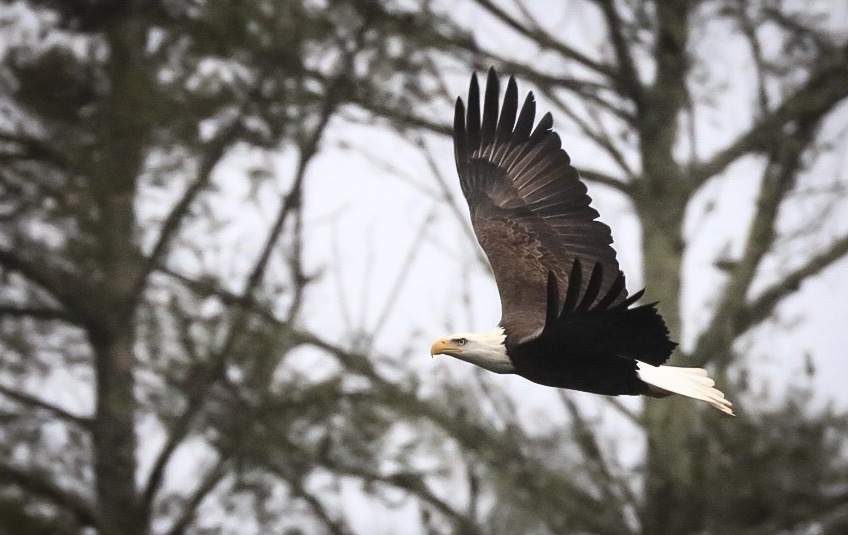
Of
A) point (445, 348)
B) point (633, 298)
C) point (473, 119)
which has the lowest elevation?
point (633, 298)

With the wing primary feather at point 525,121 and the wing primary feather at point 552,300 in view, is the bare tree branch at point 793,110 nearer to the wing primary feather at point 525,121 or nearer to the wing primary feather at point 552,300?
the wing primary feather at point 525,121

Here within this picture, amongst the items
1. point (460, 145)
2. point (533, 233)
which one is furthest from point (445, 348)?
point (460, 145)

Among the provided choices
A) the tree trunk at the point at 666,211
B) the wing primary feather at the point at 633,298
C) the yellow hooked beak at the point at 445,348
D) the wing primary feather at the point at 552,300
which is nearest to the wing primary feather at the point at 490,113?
the yellow hooked beak at the point at 445,348

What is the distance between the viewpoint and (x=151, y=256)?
914 centimetres

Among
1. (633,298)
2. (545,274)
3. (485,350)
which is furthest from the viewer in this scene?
(545,274)

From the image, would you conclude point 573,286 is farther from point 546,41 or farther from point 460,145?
point 546,41

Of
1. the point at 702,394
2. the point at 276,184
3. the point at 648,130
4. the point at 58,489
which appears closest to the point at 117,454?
the point at 58,489

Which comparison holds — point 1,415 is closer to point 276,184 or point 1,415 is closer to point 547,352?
point 276,184

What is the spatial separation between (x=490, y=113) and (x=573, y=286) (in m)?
1.79

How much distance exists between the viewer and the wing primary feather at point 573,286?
479 centimetres

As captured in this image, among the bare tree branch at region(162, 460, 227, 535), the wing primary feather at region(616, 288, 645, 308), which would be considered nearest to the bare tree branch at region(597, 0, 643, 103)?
the bare tree branch at region(162, 460, 227, 535)

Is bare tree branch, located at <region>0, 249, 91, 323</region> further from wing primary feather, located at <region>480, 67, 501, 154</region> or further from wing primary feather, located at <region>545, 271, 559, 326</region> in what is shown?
wing primary feather, located at <region>545, 271, 559, 326</region>

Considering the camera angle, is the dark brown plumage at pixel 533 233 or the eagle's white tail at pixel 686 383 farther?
the eagle's white tail at pixel 686 383

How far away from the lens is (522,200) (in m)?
6.59
